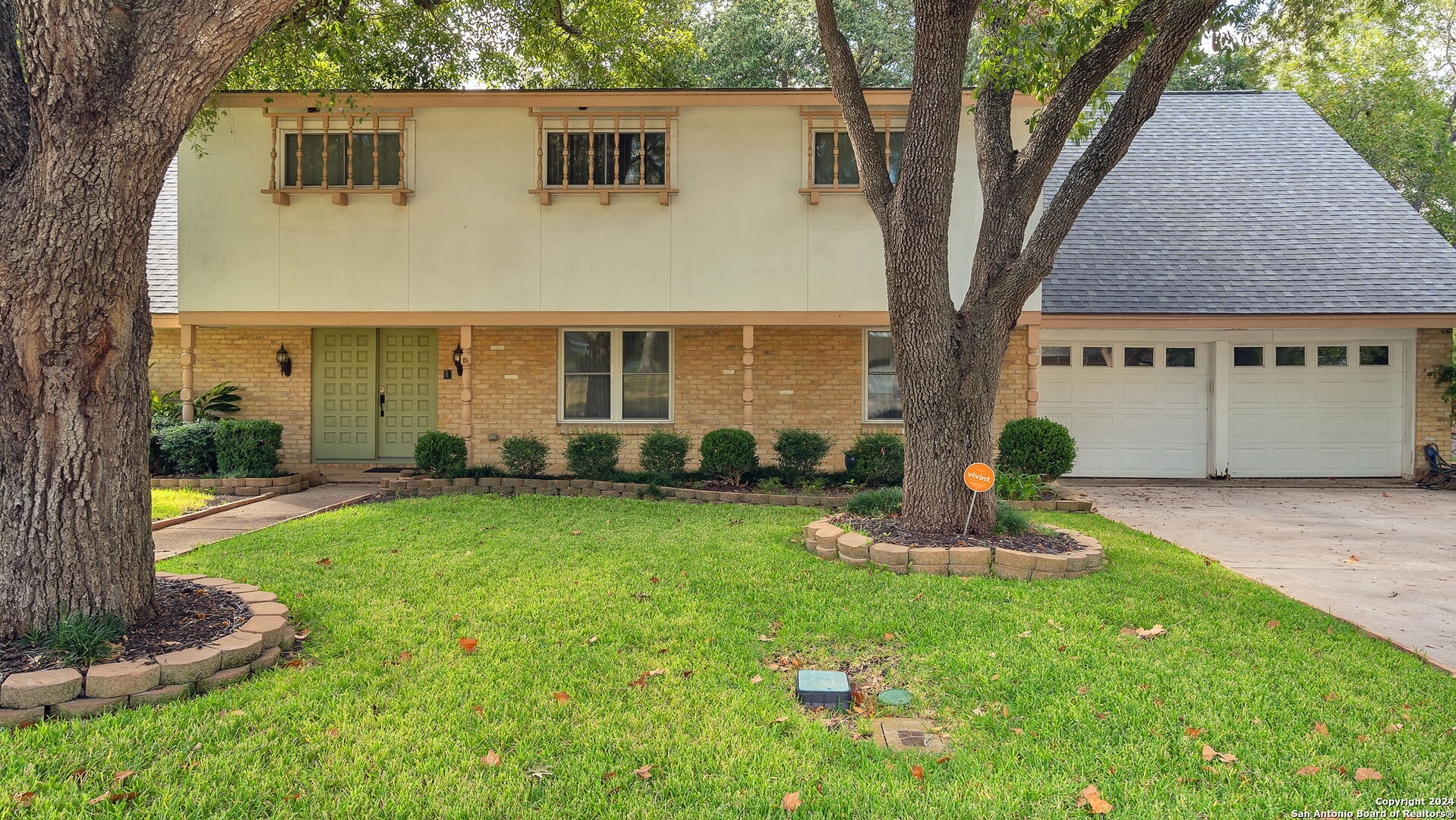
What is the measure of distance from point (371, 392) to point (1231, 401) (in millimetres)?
13350

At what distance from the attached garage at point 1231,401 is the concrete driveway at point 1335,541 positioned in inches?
34.9

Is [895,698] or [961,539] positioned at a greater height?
[961,539]

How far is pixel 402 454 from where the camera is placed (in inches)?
483

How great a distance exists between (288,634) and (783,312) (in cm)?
737

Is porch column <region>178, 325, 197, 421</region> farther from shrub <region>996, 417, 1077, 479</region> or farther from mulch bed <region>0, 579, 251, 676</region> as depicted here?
shrub <region>996, 417, 1077, 479</region>

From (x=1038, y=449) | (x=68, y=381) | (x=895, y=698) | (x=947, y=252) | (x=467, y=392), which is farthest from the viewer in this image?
(x=467, y=392)

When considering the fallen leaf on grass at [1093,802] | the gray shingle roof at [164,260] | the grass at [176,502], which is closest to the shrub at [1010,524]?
the fallen leaf on grass at [1093,802]

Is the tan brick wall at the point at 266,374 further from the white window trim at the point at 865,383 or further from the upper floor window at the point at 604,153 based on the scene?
the white window trim at the point at 865,383

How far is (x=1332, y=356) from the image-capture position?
12320 mm

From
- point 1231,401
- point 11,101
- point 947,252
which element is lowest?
point 1231,401

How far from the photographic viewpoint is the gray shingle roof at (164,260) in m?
11.6

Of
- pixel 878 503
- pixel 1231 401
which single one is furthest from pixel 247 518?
pixel 1231 401

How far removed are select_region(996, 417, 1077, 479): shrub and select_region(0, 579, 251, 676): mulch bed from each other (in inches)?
326

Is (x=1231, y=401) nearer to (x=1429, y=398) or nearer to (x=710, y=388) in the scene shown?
(x=1429, y=398)
